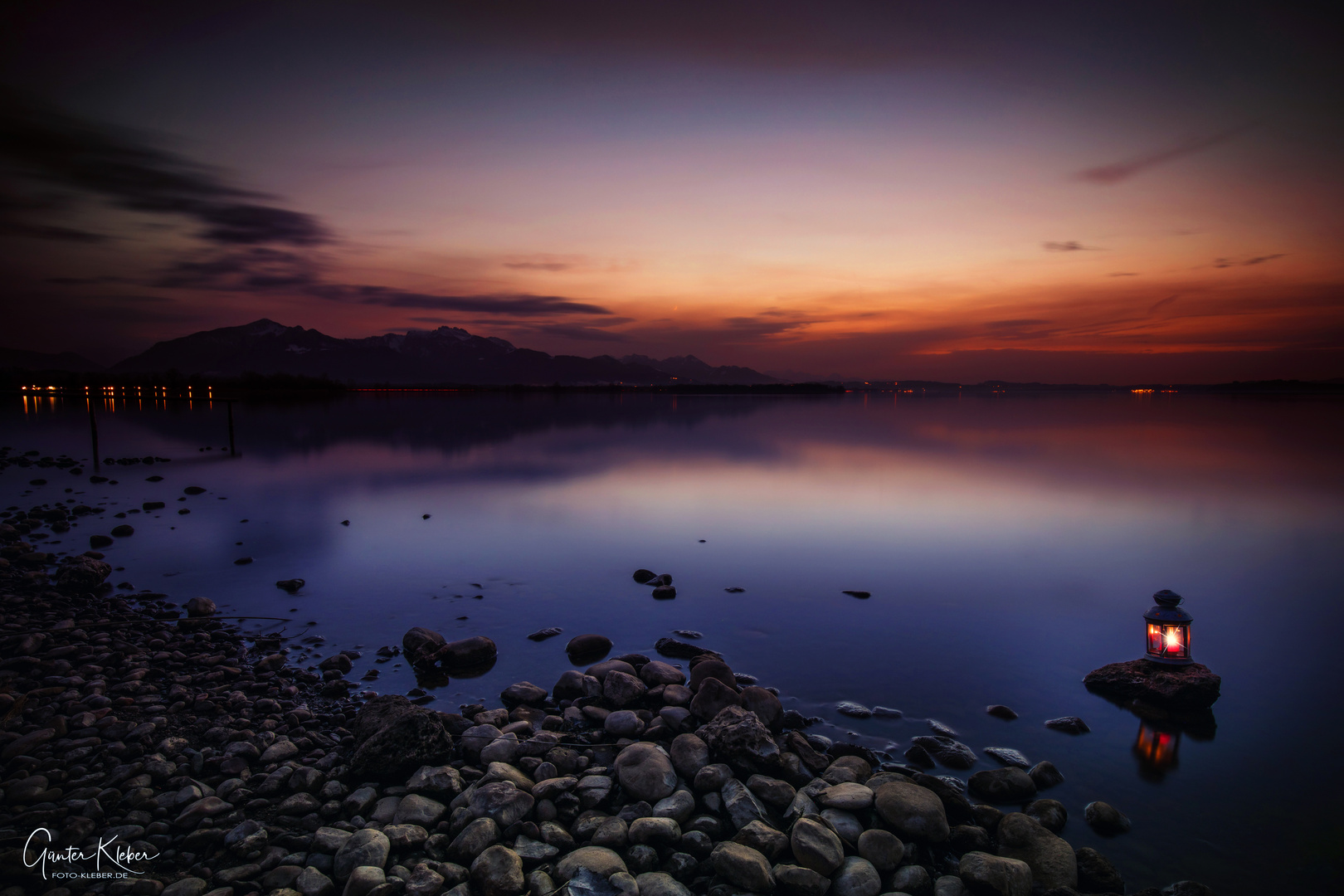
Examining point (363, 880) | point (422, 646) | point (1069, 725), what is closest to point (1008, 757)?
point (1069, 725)

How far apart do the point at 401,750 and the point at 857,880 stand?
3673mm

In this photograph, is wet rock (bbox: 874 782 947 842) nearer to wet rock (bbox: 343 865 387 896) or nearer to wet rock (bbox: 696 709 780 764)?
wet rock (bbox: 696 709 780 764)

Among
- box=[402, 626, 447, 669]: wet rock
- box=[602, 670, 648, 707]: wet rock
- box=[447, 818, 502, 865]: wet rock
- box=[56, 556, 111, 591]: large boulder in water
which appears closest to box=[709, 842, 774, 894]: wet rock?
box=[447, 818, 502, 865]: wet rock

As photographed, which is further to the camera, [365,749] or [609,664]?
[609,664]

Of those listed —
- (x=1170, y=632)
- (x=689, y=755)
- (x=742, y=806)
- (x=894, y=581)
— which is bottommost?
(x=894, y=581)

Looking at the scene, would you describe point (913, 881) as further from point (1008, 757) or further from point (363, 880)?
point (363, 880)

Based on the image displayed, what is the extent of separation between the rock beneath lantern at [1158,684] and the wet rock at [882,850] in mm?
4289

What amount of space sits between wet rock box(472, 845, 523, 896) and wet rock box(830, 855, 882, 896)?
2.06 metres

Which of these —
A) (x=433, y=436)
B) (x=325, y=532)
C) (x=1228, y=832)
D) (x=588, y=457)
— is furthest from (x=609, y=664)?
(x=433, y=436)

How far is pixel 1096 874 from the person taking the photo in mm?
4242

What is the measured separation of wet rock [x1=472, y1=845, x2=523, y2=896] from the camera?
3887mm

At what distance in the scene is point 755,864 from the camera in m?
4.05

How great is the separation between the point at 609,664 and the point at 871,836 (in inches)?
137

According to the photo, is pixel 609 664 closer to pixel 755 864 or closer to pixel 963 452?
pixel 755 864
